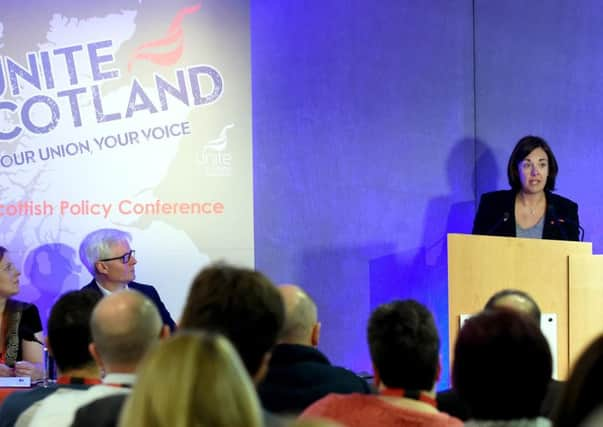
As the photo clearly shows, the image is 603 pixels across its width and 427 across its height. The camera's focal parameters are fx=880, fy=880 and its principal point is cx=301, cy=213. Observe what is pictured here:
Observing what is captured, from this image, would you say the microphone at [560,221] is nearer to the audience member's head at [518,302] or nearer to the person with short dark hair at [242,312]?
the audience member's head at [518,302]

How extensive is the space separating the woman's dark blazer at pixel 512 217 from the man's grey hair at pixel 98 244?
87.7 inches

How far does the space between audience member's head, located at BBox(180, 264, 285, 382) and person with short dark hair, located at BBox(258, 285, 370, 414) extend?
48cm

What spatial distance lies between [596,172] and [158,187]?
3.14 meters

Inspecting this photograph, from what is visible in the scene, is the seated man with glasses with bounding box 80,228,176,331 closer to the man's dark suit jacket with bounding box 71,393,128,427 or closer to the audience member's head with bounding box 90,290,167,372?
the audience member's head with bounding box 90,290,167,372

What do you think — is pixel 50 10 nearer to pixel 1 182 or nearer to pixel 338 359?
pixel 1 182

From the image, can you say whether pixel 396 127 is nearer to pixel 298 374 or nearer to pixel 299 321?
pixel 299 321

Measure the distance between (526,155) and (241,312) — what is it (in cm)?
378

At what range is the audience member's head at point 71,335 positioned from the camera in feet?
8.60

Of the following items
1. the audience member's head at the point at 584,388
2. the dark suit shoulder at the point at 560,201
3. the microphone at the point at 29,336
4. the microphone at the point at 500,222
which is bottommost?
the microphone at the point at 29,336

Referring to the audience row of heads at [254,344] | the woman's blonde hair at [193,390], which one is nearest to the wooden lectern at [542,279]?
the audience row of heads at [254,344]

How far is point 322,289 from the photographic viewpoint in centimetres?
608

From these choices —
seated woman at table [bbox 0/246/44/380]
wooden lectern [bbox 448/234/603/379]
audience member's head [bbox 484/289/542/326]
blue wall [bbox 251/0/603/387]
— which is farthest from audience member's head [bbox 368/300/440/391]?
blue wall [bbox 251/0/603/387]

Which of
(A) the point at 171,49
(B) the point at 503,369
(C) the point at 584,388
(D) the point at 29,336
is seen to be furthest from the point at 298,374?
(A) the point at 171,49

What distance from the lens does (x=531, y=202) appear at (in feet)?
17.8
